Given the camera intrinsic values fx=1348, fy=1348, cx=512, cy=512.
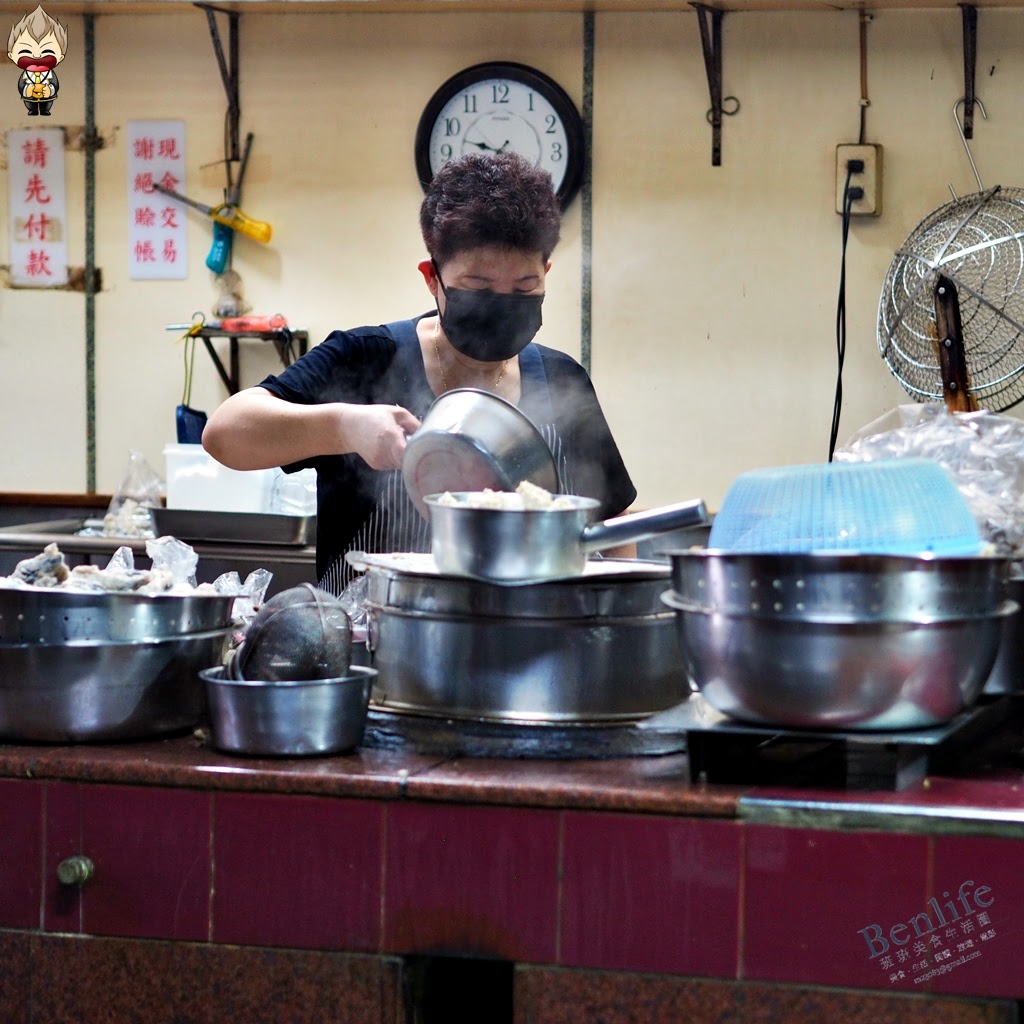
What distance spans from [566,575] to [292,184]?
3.49 m

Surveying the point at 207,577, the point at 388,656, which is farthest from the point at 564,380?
the point at 207,577

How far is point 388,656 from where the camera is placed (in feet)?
6.44

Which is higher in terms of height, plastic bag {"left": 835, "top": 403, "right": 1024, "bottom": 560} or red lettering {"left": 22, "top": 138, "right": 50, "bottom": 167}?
red lettering {"left": 22, "top": 138, "right": 50, "bottom": 167}

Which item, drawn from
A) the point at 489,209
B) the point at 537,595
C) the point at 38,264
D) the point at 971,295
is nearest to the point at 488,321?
the point at 489,209

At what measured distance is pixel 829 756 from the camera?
1650 millimetres

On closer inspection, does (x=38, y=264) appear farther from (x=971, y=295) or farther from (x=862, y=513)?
(x=862, y=513)

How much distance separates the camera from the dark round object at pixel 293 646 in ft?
5.67

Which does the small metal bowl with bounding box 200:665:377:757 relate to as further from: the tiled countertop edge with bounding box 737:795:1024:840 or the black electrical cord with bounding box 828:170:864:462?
the black electrical cord with bounding box 828:170:864:462

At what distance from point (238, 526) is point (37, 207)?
165 cm

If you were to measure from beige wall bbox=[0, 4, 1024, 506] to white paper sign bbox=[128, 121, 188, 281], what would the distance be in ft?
0.16

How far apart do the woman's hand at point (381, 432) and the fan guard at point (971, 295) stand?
2.18m

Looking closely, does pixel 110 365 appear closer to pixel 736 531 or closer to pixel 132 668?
pixel 132 668

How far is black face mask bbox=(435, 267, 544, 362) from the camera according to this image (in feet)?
7.92

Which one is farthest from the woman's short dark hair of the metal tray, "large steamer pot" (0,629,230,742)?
the metal tray
